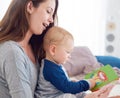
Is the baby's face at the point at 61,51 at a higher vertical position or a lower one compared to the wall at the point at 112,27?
higher

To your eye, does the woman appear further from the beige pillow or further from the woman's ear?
the beige pillow

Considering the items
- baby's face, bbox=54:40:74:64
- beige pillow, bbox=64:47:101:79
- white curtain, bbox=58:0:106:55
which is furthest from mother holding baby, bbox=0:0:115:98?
white curtain, bbox=58:0:106:55

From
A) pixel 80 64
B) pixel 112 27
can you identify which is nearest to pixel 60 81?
pixel 80 64

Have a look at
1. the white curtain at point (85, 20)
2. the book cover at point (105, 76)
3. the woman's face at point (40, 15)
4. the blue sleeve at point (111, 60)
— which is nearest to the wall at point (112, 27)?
the white curtain at point (85, 20)

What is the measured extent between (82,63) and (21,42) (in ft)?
4.92

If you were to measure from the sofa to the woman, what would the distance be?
4.27 feet

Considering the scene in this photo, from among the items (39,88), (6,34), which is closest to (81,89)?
(39,88)

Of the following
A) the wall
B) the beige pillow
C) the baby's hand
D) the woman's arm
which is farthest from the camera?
the wall

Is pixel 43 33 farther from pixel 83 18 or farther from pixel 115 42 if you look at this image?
pixel 115 42

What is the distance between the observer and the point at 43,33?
1392 millimetres

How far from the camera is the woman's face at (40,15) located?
1.25m

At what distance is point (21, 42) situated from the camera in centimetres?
129

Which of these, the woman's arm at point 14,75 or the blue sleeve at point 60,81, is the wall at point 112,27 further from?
the woman's arm at point 14,75

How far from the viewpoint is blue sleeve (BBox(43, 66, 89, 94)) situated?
1247mm
